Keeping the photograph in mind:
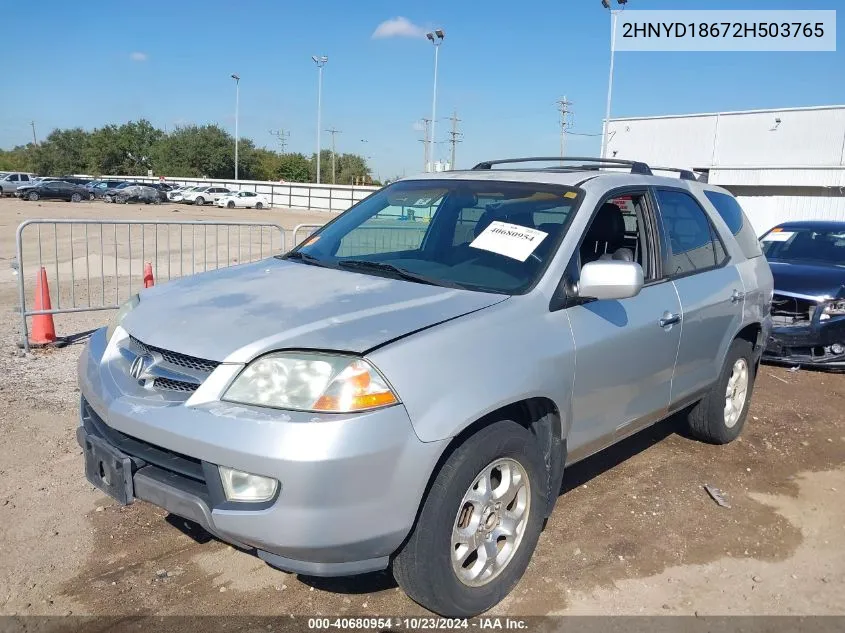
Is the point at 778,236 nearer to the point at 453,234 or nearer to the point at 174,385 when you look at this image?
the point at 453,234

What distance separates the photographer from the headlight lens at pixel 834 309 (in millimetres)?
7176

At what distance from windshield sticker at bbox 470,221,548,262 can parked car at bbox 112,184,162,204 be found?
50292 mm

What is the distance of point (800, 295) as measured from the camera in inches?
288

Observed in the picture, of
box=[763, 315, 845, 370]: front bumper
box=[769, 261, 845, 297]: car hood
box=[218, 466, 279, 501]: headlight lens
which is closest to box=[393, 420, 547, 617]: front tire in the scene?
box=[218, 466, 279, 501]: headlight lens

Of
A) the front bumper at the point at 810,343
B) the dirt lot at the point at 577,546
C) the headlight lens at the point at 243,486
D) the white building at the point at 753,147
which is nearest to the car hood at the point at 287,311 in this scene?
the headlight lens at the point at 243,486

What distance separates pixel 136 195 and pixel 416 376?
51.7 metres

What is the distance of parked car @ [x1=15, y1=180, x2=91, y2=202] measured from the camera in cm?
4431

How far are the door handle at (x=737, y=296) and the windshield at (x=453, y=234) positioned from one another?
1.65 meters

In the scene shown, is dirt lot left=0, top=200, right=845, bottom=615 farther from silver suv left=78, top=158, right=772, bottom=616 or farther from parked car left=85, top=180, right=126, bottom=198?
parked car left=85, top=180, right=126, bottom=198

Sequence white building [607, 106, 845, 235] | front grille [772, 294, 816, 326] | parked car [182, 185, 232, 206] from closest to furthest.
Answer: front grille [772, 294, 816, 326], white building [607, 106, 845, 235], parked car [182, 185, 232, 206]

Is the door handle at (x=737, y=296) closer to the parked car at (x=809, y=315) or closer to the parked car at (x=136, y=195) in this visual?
the parked car at (x=809, y=315)

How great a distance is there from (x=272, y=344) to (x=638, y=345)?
77.6 inches

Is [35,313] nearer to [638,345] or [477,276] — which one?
[477,276]

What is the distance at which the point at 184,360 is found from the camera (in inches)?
106
